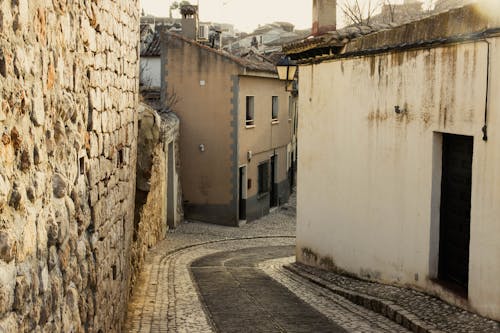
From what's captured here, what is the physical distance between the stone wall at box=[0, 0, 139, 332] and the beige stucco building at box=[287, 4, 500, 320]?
378 centimetres

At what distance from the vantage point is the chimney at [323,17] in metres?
13.0

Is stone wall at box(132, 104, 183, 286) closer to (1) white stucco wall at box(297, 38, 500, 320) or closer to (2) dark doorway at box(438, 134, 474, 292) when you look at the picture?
(1) white stucco wall at box(297, 38, 500, 320)

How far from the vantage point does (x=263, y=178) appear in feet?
85.6

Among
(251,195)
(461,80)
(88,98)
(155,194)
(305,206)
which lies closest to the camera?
(88,98)

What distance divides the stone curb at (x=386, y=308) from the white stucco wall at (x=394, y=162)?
0.55m

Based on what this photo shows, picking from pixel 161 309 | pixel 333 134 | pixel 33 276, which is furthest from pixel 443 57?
pixel 33 276

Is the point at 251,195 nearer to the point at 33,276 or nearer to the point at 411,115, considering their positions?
the point at 411,115

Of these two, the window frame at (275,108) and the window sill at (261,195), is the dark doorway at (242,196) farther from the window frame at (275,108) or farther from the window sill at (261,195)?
the window frame at (275,108)

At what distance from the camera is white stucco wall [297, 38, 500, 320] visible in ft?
24.6

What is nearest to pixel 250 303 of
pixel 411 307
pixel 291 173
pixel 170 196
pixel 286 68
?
pixel 411 307

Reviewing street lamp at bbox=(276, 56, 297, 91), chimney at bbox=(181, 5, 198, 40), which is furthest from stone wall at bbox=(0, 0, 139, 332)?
chimney at bbox=(181, 5, 198, 40)

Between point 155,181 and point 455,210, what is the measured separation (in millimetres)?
9017

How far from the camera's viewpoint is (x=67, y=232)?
413 cm

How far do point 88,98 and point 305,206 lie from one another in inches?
333
